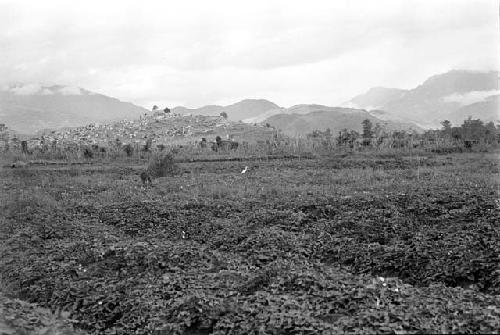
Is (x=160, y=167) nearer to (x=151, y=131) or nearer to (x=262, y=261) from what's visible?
(x=262, y=261)

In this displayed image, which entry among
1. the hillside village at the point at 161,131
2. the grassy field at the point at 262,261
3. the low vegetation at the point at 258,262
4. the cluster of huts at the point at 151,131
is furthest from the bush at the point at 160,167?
the cluster of huts at the point at 151,131

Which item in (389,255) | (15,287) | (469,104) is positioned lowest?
(15,287)

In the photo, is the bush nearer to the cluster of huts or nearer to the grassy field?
the grassy field

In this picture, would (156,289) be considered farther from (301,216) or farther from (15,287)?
(301,216)

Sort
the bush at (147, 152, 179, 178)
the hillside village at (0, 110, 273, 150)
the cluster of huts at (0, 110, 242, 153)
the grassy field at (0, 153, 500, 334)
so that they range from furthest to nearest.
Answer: the cluster of huts at (0, 110, 242, 153) < the hillside village at (0, 110, 273, 150) < the bush at (147, 152, 179, 178) < the grassy field at (0, 153, 500, 334)

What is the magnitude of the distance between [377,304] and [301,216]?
6310mm

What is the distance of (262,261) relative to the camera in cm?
933

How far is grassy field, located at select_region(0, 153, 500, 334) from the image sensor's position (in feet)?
20.4

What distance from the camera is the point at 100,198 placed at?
57.8 ft

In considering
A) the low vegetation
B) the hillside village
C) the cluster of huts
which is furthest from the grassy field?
the cluster of huts

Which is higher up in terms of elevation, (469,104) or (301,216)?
(469,104)

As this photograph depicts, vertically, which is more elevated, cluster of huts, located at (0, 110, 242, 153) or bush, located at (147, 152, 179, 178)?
cluster of huts, located at (0, 110, 242, 153)

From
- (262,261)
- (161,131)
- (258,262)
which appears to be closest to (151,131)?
(161,131)

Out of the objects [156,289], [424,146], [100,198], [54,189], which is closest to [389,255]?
[156,289]
